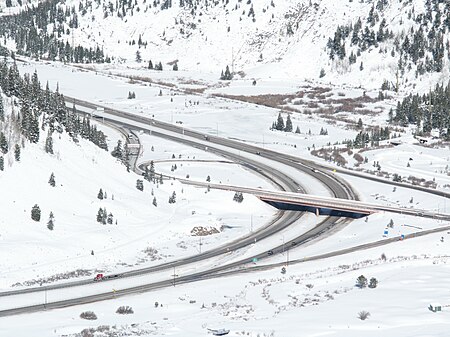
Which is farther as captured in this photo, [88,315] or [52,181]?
[52,181]

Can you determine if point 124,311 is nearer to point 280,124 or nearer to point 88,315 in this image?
→ point 88,315

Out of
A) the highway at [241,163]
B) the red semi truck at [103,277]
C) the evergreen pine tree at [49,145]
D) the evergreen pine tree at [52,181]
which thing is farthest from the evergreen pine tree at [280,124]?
the red semi truck at [103,277]

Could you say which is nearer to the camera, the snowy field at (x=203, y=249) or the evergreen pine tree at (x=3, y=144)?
the snowy field at (x=203, y=249)

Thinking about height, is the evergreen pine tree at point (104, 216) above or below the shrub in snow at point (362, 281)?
below

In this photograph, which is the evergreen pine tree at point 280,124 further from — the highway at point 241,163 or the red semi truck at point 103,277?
the red semi truck at point 103,277

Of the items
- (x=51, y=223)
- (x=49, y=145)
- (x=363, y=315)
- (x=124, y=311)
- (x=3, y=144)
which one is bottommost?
(x=124, y=311)

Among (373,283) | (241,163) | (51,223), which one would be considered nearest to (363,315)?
(373,283)

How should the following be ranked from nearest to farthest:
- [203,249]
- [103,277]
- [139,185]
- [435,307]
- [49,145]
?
[435,307]
[103,277]
[203,249]
[49,145]
[139,185]

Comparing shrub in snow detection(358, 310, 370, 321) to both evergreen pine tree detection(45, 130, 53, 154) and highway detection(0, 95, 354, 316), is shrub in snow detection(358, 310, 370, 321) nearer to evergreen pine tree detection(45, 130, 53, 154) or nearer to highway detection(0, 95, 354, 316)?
highway detection(0, 95, 354, 316)

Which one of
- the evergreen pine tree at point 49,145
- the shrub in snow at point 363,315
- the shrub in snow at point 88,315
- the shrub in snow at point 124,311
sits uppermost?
the evergreen pine tree at point 49,145

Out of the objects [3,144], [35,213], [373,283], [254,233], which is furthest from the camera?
[254,233]

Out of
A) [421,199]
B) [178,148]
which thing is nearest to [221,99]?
[178,148]

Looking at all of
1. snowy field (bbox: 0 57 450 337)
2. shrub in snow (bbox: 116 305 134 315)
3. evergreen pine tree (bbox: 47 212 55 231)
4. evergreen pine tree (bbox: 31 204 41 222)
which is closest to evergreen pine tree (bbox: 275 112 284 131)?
snowy field (bbox: 0 57 450 337)
